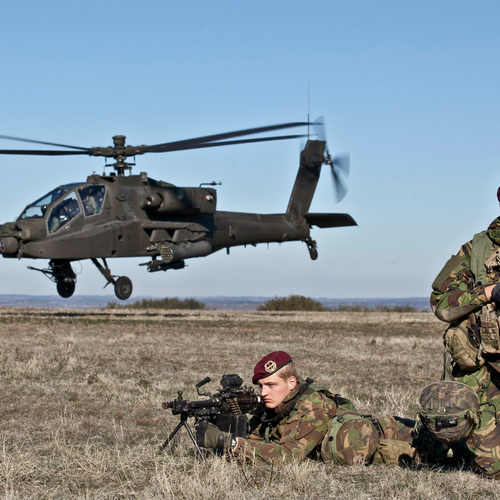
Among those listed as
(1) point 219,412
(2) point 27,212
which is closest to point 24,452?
(1) point 219,412

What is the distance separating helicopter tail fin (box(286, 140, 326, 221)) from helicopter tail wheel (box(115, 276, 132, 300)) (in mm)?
7524

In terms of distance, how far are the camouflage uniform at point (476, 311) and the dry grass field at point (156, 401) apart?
0.18 meters

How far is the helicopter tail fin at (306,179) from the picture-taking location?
1065 inches

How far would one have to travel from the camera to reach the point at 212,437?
15.9 feet

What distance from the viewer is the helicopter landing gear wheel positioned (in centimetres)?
2163

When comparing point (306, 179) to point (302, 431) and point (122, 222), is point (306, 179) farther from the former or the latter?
point (302, 431)

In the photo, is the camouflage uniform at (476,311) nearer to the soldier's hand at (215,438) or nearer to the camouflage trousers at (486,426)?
the camouflage trousers at (486,426)

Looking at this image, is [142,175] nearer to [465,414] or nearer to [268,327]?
[268,327]

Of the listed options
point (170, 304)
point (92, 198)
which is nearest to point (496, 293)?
point (92, 198)

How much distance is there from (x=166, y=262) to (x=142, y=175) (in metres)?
2.57

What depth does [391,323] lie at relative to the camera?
2122 cm

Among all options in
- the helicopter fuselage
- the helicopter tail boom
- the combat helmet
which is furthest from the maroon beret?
the helicopter tail boom

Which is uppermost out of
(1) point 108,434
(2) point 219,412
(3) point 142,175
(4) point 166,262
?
(3) point 142,175

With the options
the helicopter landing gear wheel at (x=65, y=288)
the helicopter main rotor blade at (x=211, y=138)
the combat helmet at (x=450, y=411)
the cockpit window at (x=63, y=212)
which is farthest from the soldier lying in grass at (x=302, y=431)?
the helicopter landing gear wheel at (x=65, y=288)
